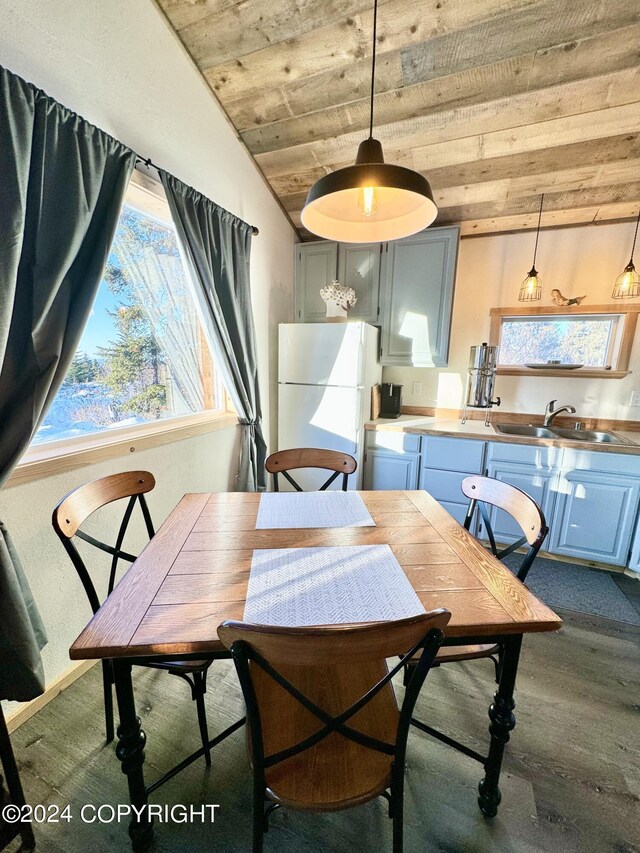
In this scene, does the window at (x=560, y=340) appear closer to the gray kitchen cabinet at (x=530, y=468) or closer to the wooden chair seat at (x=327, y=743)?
the gray kitchen cabinet at (x=530, y=468)

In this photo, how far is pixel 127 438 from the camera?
1.71 meters

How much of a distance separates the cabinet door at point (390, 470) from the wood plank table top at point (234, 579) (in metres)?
1.17

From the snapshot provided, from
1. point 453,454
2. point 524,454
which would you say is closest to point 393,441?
point 453,454

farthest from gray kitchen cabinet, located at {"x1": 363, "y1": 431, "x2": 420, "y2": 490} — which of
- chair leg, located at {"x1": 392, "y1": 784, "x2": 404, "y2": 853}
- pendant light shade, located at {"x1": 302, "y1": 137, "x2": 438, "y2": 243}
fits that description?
chair leg, located at {"x1": 392, "y1": 784, "x2": 404, "y2": 853}

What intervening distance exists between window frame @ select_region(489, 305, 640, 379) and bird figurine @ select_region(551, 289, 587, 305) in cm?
4

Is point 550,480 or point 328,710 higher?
point 550,480

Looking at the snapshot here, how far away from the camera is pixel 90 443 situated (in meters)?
1.57

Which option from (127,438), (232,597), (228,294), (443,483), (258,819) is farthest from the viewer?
(443,483)

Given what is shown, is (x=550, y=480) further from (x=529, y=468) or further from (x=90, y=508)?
(x=90, y=508)

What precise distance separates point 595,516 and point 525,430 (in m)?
0.74

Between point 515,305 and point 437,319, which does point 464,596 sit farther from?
point 515,305

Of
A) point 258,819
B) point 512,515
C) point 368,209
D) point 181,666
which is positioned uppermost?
point 368,209

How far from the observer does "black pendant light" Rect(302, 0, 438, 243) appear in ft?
3.37

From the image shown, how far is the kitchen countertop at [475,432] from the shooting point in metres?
2.17
